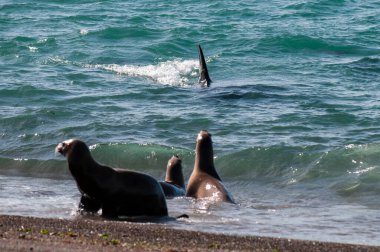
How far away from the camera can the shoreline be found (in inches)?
288

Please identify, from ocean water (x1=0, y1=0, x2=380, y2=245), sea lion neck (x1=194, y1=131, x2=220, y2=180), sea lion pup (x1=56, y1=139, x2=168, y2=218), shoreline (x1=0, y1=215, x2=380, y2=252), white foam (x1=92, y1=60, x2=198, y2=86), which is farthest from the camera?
white foam (x1=92, y1=60, x2=198, y2=86)

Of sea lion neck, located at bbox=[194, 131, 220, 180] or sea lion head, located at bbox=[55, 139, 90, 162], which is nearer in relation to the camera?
sea lion head, located at bbox=[55, 139, 90, 162]

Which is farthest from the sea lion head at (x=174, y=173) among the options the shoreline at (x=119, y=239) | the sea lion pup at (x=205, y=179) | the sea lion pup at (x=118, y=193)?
the shoreline at (x=119, y=239)

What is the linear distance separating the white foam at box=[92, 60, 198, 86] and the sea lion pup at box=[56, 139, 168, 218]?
9.50 m

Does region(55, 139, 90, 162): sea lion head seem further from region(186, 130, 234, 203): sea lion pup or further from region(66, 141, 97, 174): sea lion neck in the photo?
region(186, 130, 234, 203): sea lion pup

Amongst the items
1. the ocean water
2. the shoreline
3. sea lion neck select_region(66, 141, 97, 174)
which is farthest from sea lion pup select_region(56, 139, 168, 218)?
the shoreline

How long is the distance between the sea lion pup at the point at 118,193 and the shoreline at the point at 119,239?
31.5 inches

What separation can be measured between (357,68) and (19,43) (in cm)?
807

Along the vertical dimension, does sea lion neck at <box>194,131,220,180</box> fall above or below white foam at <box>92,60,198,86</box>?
above

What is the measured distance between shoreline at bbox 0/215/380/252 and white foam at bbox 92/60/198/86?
35.5ft

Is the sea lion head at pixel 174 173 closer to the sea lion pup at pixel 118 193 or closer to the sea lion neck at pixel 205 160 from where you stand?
the sea lion neck at pixel 205 160

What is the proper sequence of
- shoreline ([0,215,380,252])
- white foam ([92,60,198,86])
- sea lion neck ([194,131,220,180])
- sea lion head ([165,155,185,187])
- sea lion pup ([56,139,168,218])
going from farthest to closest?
1. white foam ([92,60,198,86])
2. sea lion head ([165,155,185,187])
3. sea lion neck ([194,131,220,180])
4. sea lion pup ([56,139,168,218])
5. shoreline ([0,215,380,252])

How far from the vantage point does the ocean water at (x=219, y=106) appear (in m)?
10.8

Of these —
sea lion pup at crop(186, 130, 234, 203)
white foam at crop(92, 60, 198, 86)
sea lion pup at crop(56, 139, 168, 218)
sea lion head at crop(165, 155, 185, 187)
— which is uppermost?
sea lion pup at crop(56, 139, 168, 218)
